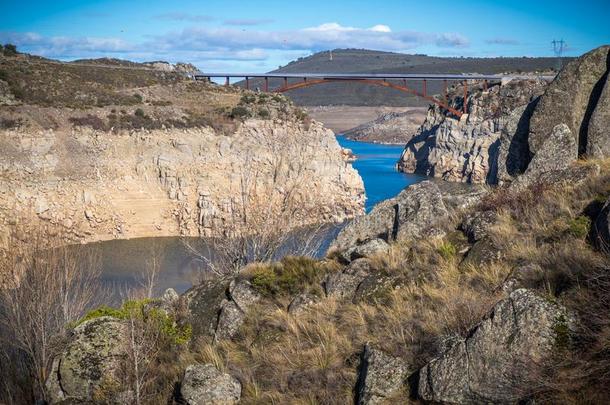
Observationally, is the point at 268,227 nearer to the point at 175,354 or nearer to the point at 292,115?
the point at 175,354

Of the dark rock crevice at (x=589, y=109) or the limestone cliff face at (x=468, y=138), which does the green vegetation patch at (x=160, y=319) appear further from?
the limestone cliff face at (x=468, y=138)

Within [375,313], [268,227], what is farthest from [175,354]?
[268,227]

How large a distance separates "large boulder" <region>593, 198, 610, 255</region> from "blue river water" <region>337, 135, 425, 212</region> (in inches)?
1136

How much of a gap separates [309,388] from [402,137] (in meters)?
103

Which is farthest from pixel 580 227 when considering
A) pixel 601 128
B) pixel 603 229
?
pixel 601 128

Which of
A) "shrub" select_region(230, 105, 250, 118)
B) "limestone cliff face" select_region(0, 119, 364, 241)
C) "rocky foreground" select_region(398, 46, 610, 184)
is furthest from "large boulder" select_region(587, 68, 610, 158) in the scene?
"shrub" select_region(230, 105, 250, 118)

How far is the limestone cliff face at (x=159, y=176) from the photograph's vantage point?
3247cm

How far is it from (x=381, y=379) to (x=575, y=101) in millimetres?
7699

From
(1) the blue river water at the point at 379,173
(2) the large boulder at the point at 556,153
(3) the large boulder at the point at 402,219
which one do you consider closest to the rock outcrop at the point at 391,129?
(1) the blue river water at the point at 379,173

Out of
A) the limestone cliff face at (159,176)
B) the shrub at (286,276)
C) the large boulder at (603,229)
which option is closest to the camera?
the large boulder at (603,229)

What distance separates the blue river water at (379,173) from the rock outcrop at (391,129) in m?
3.78

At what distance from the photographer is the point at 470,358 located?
5.23m

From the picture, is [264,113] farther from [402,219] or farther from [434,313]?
[434,313]

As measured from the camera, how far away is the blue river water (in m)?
51.7
